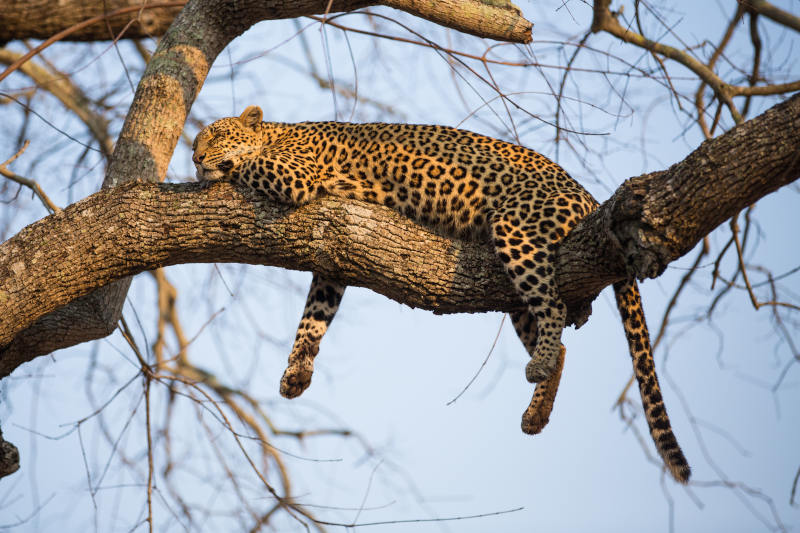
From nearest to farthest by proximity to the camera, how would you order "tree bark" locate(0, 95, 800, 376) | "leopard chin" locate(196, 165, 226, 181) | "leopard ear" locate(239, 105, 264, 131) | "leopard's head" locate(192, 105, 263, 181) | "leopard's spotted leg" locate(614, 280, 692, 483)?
1. "leopard's spotted leg" locate(614, 280, 692, 483)
2. "tree bark" locate(0, 95, 800, 376)
3. "leopard chin" locate(196, 165, 226, 181)
4. "leopard's head" locate(192, 105, 263, 181)
5. "leopard ear" locate(239, 105, 264, 131)

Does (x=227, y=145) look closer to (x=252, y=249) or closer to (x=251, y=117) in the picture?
(x=251, y=117)

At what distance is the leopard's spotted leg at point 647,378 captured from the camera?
5000mm

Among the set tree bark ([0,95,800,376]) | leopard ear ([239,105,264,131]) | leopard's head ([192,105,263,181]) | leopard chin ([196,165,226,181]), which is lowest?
tree bark ([0,95,800,376])

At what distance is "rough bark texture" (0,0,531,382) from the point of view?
6141 mm

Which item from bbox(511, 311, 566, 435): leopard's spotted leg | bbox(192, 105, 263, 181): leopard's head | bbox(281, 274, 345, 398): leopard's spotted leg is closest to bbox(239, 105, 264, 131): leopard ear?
bbox(192, 105, 263, 181): leopard's head

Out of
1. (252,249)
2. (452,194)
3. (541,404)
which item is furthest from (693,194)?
(252,249)

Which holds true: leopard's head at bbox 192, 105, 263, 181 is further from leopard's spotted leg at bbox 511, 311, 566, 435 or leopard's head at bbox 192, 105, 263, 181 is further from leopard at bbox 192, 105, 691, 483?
leopard's spotted leg at bbox 511, 311, 566, 435

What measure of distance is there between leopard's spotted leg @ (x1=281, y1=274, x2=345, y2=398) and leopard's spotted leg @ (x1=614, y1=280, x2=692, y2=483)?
7.21 ft

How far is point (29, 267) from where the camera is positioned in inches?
221

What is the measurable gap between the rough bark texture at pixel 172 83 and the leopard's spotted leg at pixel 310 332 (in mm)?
1358

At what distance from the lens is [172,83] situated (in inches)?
265

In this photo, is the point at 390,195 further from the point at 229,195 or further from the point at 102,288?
the point at 102,288

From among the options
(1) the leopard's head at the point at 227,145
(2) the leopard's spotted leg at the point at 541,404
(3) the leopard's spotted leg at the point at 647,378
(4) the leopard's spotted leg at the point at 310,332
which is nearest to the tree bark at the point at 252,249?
(3) the leopard's spotted leg at the point at 647,378

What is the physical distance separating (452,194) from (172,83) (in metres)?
2.48
